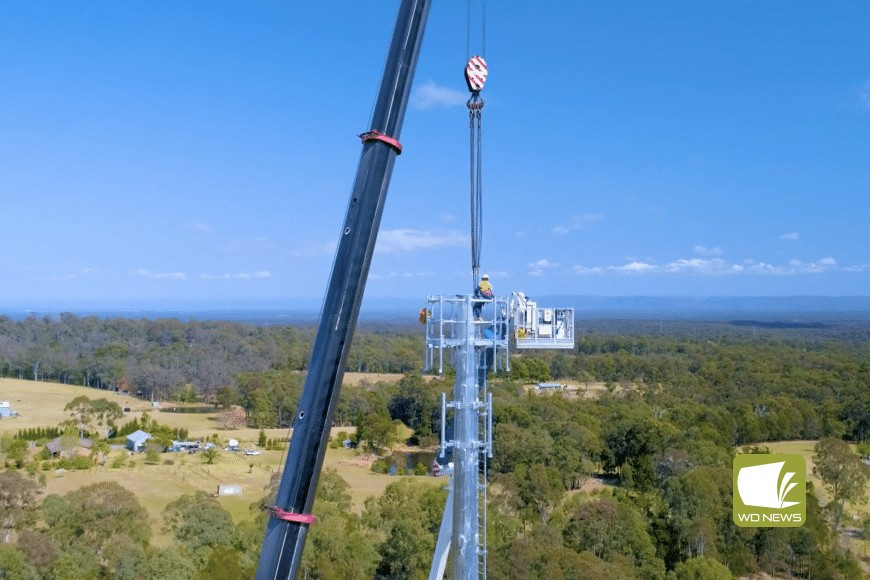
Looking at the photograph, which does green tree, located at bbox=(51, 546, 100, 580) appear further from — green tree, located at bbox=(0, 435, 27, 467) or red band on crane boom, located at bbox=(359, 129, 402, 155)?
green tree, located at bbox=(0, 435, 27, 467)

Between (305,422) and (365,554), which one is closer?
(305,422)

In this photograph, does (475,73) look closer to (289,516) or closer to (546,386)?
(289,516)

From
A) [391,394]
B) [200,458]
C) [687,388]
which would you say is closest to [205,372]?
[391,394]

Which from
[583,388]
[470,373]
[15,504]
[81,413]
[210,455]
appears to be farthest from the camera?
[583,388]

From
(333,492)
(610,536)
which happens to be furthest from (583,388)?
(610,536)

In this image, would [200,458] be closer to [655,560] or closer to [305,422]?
[655,560]

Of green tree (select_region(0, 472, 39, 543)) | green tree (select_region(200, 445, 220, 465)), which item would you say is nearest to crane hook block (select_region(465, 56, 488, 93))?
green tree (select_region(0, 472, 39, 543))

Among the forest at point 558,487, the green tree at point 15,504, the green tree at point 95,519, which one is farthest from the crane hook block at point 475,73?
the green tree at point 15,504
